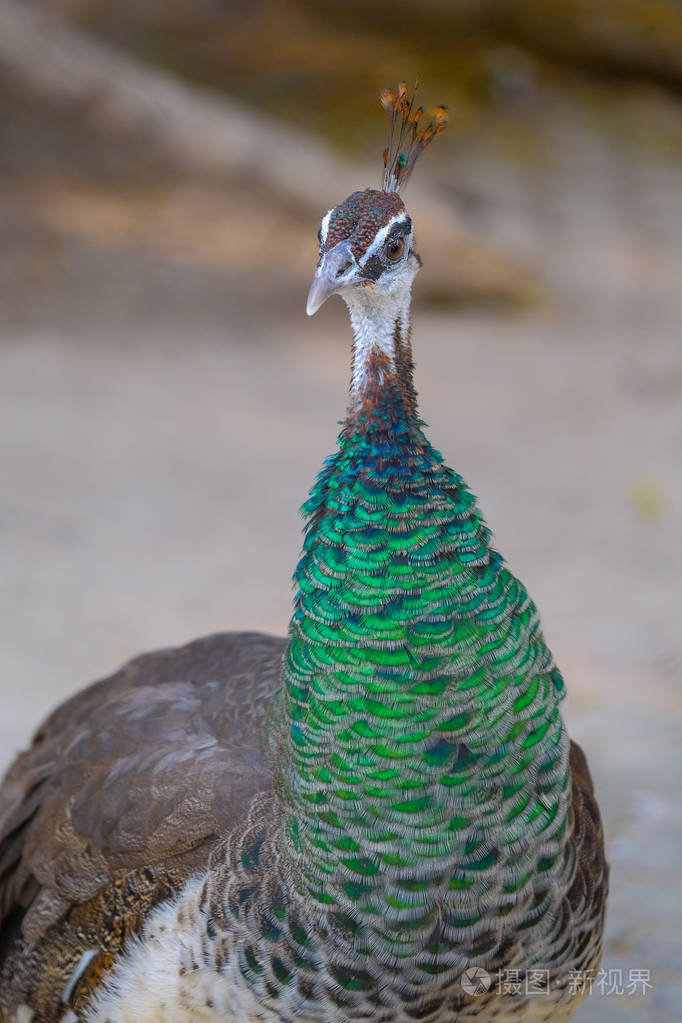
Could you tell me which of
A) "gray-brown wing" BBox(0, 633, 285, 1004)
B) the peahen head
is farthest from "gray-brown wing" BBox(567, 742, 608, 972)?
the peahen head

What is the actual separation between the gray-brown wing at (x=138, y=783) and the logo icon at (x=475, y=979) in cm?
51

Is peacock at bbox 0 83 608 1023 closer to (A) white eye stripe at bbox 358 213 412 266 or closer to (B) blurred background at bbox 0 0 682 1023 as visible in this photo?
(A) white eye stripe at bbox 358 213 412 266

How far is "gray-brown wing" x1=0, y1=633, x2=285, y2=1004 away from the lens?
96.1 inches

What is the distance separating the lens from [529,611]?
227 centimetres

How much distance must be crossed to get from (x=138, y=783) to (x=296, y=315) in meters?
6.12

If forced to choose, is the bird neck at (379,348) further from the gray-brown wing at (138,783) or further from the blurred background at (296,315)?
the blurred background at (296,315)

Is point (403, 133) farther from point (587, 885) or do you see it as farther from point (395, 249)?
point (587, 885)

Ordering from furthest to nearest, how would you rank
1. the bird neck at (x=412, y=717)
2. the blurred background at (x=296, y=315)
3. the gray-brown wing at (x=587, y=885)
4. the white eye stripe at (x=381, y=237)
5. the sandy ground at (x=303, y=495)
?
the blurred background at (x=296, y=315), the sandy ground at (x=303, y=495), the gray-brown wing at (x=587, y=885), the white eye stripe at (x=381, y=237), the bird neck at (x=412, y=717)

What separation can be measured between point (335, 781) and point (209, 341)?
633 centimetres

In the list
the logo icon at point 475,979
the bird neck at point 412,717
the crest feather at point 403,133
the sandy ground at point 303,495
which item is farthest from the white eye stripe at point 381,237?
the sandy ground at point 303,495

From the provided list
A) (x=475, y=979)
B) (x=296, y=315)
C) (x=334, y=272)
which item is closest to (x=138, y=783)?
(x=475, y=979)

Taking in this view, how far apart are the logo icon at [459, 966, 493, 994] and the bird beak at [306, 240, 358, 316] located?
1210mm

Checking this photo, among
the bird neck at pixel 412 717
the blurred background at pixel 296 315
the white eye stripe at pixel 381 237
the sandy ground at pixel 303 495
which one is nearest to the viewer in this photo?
the bird neck at pixel 412 717

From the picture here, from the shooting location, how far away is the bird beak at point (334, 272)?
7.28ft
